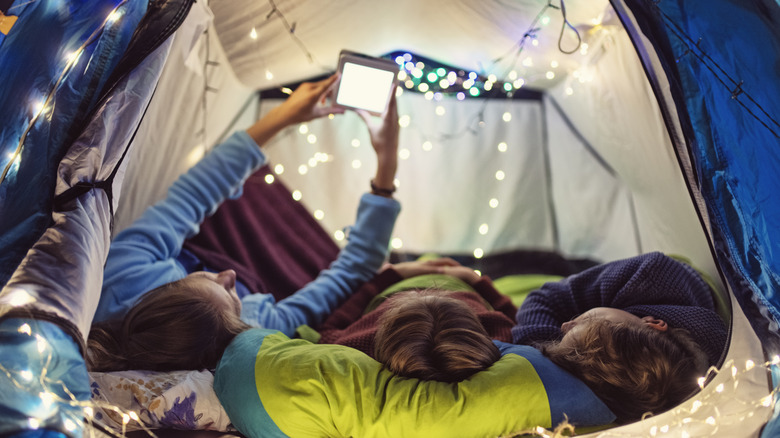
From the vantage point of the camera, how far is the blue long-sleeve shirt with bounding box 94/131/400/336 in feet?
4.03

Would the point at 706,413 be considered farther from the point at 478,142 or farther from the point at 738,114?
the point at 478,142

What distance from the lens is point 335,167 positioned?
186cm

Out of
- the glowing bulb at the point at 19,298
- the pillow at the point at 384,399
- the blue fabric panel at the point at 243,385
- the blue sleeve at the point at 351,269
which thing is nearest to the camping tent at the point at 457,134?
the glowing bulb at the point at 19,298

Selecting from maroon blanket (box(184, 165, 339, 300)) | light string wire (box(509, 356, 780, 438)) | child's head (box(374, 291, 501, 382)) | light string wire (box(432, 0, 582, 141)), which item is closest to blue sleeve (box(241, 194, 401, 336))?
maroon blanket (box(184, 165, 339, 300))

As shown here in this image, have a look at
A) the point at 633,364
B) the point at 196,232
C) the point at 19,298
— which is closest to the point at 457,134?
the point at 196,232

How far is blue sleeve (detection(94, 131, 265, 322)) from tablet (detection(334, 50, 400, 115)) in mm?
262

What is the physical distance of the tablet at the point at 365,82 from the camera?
1333mm

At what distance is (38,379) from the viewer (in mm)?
682

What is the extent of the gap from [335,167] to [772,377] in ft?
4.25

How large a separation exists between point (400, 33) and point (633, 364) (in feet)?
3.47

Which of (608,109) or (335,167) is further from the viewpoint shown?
(335,167)

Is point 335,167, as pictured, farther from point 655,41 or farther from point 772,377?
point 772,377

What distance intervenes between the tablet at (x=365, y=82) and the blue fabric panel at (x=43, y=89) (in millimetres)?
487

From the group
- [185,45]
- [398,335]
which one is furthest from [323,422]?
[185,45]
